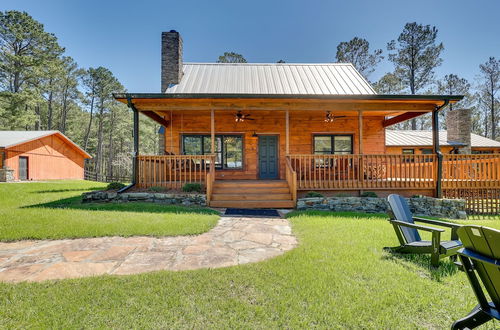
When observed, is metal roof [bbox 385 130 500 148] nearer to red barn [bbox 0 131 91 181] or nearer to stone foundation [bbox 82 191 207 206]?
stone foundation [bbox 82 191 207 206]

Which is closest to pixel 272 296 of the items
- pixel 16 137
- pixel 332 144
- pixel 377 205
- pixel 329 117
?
pixel 377 205

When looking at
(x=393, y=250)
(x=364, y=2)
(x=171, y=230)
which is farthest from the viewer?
(x=364, y=2)

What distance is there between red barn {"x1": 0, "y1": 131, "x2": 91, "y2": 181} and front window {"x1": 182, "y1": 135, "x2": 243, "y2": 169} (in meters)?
15.4

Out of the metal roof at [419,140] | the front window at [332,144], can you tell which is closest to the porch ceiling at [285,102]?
the front window at [332,144]

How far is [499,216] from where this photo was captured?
24.0ft

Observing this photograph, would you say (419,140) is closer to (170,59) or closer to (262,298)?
(170,59)

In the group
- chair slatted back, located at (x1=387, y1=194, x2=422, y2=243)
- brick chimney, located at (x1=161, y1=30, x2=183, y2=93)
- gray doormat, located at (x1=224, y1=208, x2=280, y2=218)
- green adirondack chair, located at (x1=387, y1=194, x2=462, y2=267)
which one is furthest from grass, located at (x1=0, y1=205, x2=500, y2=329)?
Result: brick chimney, located at (x1=161, y1=30, x2=183, y2=93)

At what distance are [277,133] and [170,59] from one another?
6087 mm

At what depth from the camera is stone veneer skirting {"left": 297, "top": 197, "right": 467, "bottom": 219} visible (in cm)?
709

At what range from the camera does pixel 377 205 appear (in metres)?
7.17

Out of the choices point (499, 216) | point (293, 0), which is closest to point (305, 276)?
point (499, 216)

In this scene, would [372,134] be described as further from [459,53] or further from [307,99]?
[459,53]

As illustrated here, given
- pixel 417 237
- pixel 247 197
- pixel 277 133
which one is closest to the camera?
pixel 417 237

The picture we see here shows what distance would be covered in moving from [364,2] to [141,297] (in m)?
18.0
